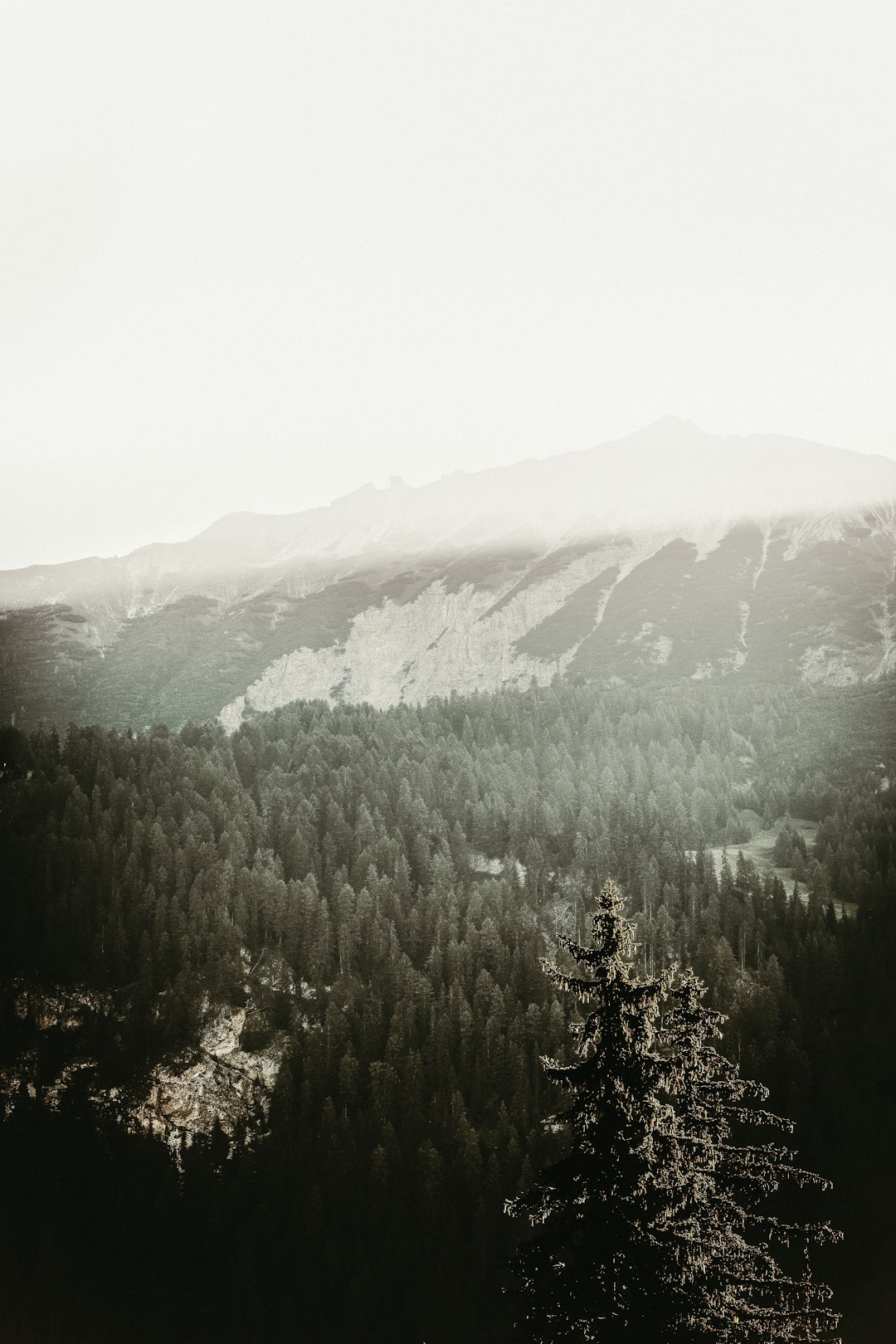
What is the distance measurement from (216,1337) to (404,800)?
8566 cm

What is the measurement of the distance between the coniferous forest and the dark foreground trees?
33420mm

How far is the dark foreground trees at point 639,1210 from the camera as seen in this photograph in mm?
18469

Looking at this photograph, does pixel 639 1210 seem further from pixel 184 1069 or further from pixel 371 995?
pixel 184 1069

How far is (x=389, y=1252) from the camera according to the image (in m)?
84.2

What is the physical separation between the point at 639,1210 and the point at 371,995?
101011 millimetres

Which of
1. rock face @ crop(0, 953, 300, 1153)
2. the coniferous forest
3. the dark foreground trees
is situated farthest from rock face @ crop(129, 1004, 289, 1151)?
the dark foreground trees

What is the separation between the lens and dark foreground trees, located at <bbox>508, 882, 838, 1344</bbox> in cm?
1847

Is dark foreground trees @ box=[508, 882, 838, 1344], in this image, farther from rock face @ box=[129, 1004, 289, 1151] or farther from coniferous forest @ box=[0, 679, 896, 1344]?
rock face @ box=[129, 1004, 289, 1151]

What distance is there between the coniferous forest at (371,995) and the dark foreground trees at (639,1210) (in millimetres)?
33420

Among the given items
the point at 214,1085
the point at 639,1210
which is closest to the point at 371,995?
the point at 214,1085

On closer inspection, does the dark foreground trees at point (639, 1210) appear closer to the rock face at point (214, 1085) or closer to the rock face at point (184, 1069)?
the rock face at point (184, 1069)

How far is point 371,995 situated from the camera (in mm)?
113375

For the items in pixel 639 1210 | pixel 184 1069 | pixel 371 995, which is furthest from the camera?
pixel 371 995

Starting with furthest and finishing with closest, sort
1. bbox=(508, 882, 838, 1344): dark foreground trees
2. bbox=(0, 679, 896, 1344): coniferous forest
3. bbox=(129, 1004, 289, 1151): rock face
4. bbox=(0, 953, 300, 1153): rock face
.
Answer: bbox=(0, 953, 300, 1153): rock face < bbox=(129, 1004, 289, 1151): rock face < bbox=(0, 679, 896, 1344): coniferous forest < bbox=(508, 882, 838, 1344): dark foreground trees
